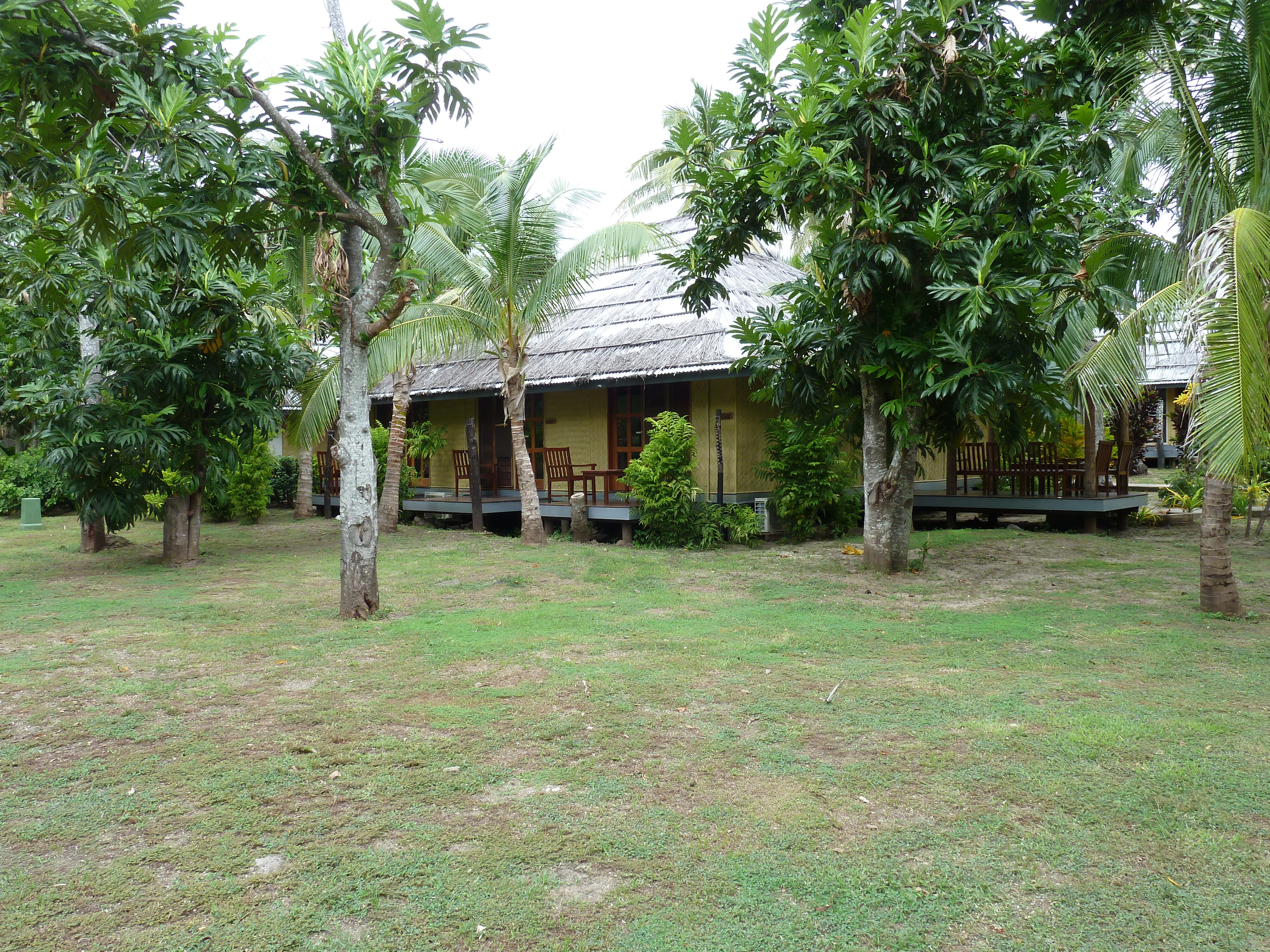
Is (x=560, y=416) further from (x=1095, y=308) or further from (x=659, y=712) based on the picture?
(x=659, y=712)

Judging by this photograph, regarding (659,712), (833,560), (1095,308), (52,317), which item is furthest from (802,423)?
(52,317)

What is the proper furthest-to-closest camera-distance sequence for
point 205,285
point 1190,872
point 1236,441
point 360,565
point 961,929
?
A: point 205,285
point 360,565
point 1236,441
point 1190,872
point 961,929

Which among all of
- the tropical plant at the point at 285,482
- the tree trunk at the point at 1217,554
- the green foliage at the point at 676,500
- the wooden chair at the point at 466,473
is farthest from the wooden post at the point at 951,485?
the tropical plant at the point at 285,482

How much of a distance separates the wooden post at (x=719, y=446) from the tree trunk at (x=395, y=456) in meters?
5.13

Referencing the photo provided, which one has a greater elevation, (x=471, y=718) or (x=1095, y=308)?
(x=1095, y=308)

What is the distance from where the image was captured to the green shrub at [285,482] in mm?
21125

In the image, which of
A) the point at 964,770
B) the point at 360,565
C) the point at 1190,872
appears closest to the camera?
the point at 1190,872

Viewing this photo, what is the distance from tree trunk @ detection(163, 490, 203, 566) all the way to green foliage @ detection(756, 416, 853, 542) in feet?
25.2

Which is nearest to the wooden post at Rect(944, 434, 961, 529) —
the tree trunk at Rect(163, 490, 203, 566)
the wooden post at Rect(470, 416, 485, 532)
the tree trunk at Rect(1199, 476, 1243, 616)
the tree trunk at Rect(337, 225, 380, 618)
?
the tree trunk at Rect(1199, 476, 1243, 616)

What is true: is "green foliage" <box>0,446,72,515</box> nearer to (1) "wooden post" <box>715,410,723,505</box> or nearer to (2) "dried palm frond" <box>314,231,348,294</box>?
(1) "wooden post" <box>715,410,723,505</box>

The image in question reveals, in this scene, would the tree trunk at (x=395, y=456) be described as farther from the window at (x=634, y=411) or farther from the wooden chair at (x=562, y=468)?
the window at (x=634, y=411)

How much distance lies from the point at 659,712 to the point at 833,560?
21.6 feet

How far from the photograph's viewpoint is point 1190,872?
3.14m

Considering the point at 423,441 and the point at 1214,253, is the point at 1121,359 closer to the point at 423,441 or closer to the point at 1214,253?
the point at 1214,253
